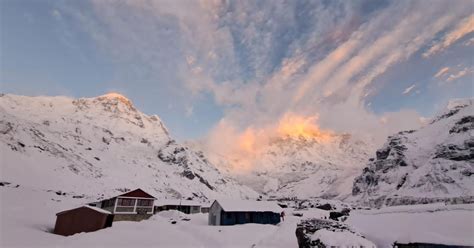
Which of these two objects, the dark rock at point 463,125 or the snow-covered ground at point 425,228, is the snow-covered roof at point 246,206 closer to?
the snow-covered ground at point 425,228

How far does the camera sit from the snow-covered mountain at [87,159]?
295 feet

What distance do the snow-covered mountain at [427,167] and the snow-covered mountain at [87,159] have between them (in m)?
87.8

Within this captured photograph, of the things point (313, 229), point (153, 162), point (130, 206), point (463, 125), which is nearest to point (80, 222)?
point (130, 206)

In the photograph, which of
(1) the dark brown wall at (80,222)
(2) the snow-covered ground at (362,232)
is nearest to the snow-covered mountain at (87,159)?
(1) the dark brown wall at (80,222)

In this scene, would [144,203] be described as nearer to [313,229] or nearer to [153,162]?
[313,229]

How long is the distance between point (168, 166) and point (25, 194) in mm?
115830

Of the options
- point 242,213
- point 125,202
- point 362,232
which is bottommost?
point 362,232

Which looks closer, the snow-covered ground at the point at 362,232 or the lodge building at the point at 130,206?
the snow-covered ground at the point at 362,232

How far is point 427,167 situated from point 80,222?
429 feet

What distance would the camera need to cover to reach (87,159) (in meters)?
125

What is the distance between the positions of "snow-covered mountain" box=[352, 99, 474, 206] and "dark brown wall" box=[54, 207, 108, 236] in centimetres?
10441

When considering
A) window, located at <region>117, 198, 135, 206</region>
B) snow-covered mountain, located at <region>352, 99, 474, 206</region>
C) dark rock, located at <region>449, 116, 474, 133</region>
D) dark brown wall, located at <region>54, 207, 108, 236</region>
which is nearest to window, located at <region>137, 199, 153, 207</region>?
window, located at <region>117, 198, 135, 206</region>

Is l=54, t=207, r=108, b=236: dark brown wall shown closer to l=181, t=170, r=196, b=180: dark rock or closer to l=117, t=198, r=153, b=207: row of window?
l=117, t=198, r=153, b=207: row of window

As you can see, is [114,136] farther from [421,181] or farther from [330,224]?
[330,224]
